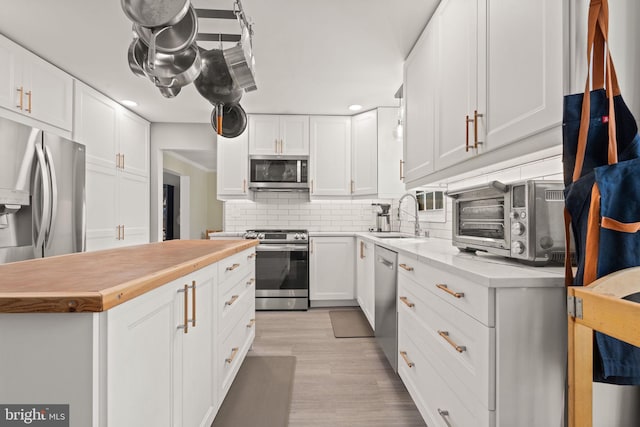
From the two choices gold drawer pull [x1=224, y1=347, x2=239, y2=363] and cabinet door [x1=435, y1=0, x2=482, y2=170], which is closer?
cabinet door [x1=435, y1=0, x2=482, y2=170]

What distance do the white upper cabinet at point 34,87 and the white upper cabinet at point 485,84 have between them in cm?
300

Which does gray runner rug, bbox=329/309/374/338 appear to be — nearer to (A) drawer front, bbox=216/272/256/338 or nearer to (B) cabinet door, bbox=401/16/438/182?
(A) drawer front, bbox=216/272/256/338

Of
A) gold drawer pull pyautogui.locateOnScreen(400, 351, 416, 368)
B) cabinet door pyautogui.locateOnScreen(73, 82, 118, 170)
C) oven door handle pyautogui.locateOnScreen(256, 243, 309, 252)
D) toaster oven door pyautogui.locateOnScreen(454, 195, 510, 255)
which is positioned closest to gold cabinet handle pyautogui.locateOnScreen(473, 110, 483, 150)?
toaster oven door pyautogui.locateOnScreen(454, 195, 510, 255)

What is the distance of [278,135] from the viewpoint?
4336mm

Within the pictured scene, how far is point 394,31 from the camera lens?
7.88 feet

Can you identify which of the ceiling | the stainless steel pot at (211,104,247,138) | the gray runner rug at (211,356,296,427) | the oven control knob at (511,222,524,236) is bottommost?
the gray runner rug at (211,356,296,427)

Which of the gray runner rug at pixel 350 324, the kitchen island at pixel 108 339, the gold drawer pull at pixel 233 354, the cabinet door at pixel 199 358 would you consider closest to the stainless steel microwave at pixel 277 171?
the gray runner rug at pixel 350 324

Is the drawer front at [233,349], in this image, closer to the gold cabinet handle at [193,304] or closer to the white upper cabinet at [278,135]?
the gold cabinet handle at [193,304]

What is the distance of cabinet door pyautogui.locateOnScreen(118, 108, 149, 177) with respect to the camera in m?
4.00

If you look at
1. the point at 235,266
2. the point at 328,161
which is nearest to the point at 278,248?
the point at 328,161

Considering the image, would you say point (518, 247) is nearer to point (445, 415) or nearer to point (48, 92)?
point (445, 415)

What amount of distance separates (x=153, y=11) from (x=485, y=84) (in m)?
1.47

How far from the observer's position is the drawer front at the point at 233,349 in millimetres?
1792

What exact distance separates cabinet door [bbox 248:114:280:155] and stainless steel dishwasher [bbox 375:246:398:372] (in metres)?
2.19
